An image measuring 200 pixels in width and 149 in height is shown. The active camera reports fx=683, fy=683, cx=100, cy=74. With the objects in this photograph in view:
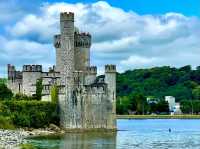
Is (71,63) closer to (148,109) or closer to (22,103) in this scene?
(22,103)

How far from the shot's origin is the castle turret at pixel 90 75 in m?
76.4

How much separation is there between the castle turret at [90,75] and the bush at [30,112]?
484 cm

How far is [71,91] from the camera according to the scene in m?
74.4

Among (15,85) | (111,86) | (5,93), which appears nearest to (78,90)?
(111,86)

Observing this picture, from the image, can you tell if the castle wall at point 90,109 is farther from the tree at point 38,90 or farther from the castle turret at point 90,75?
the tree at point 38,90

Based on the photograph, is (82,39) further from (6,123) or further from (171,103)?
(171,103)

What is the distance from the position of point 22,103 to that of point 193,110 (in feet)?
353

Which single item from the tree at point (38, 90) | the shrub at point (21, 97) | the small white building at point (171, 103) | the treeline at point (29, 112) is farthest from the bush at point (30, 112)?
the small white building at point (171, 103)

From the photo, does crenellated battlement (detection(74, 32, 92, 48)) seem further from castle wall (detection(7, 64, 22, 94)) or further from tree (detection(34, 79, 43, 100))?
castle wall (detection(7, 64, 22, 94))

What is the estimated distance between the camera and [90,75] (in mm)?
77562

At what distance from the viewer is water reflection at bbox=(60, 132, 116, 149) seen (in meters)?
56.5

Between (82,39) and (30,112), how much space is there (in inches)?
433

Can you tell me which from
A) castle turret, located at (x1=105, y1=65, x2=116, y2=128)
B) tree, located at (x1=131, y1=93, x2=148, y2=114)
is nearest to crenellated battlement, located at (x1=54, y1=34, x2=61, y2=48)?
castle turret, located at (x1=105, y1=65, x2=116, y2=128)

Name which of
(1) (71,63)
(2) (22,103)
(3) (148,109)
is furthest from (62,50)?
(3) (148,109)
